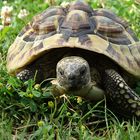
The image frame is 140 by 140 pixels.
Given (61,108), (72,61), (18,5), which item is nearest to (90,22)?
(72,61)

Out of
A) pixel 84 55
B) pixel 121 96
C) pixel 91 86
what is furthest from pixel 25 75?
pixel 121 96

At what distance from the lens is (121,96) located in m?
4.19

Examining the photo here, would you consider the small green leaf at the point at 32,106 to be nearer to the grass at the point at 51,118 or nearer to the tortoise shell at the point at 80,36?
the grass at the point at 51,118

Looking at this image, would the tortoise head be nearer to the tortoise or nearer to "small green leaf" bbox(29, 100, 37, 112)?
the tortoise

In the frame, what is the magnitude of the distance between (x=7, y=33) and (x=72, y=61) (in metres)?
2.04

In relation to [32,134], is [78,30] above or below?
above

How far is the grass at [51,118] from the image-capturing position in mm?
3693

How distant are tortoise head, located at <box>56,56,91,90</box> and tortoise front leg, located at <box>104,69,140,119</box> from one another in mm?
211

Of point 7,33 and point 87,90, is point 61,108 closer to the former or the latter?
point 87,90

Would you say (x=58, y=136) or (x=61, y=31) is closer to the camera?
(x=58, y=136)

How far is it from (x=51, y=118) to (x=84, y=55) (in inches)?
27.2

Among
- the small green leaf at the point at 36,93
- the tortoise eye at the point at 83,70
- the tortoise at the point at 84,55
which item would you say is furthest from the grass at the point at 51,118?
the tortoise eye at the point at 83,70

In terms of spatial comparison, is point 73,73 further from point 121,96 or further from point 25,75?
point 25,75

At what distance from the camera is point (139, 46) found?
15.5ft
